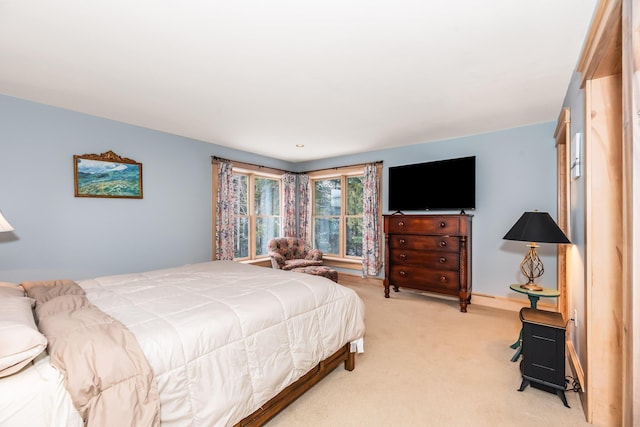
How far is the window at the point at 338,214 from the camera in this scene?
5637mm

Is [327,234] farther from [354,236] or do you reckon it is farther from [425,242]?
[425,242]

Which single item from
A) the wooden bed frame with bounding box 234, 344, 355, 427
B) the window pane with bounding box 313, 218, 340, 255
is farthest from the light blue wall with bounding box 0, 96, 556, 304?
the wooden bed frame with bounding box 234, 344, 355, 427

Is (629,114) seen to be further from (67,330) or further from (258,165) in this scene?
(258,165)

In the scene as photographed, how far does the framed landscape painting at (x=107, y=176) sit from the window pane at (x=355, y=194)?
3531mm

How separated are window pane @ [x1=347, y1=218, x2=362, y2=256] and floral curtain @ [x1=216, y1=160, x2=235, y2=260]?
89.0 inches

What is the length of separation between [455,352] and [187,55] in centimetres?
344

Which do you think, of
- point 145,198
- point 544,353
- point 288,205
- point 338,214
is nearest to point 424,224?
point 338,214

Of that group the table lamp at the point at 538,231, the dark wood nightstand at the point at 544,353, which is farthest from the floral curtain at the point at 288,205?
the dark wood nightstand at the point at 544,353

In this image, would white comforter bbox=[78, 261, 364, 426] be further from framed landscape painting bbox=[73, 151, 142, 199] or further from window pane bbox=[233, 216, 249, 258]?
window pane bbox=[233, 216, 249, 258]

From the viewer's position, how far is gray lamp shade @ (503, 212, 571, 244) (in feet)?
7.46

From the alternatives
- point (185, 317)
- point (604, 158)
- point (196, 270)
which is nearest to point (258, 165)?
point (196, 270)

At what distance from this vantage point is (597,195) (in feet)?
5.85

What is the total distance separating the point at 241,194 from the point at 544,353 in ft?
15.5

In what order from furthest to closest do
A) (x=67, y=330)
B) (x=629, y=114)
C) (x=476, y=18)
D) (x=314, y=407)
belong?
(x=314, y=407)
(x=476, y=18)
(x=67, y=330)
(x=629, y=114)
